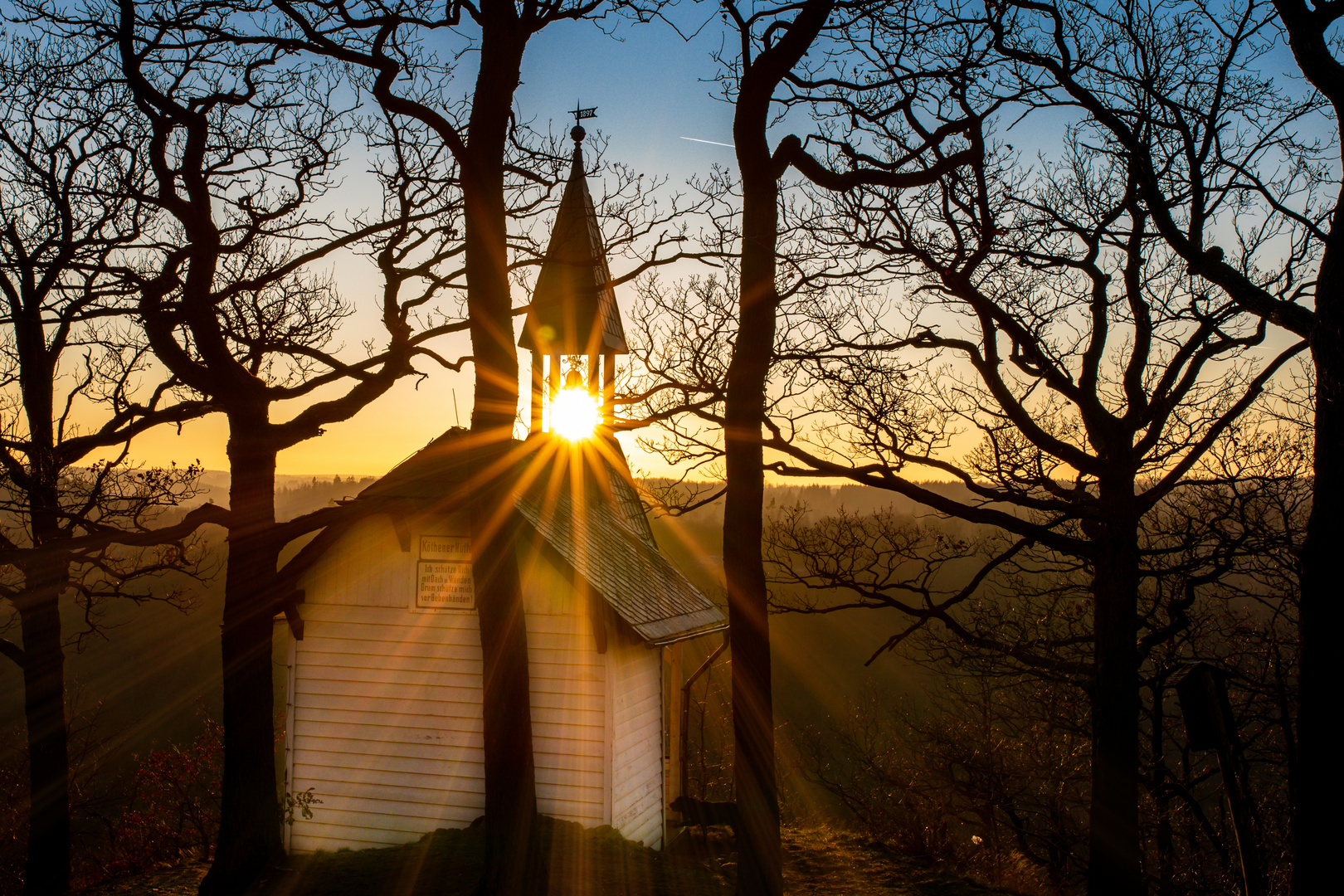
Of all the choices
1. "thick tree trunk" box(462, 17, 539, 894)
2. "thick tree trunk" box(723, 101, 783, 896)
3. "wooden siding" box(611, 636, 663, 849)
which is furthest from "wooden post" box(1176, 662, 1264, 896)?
"wooden siding" box(611, 636, 663, 849)

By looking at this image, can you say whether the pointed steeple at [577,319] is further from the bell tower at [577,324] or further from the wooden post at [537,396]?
the wooden post at [537,396]

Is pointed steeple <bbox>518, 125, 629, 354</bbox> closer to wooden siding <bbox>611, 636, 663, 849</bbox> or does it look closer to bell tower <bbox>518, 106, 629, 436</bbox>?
bell tower <bbox>518, 106, 629, 436</bbox>

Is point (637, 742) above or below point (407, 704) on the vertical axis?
below

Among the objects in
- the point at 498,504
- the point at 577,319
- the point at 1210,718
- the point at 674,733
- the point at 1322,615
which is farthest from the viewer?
the point at 577,319

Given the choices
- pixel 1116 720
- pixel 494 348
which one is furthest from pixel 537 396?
pixel 1116 720

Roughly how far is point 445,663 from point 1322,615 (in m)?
9.79

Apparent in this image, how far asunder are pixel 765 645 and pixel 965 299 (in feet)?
14.1

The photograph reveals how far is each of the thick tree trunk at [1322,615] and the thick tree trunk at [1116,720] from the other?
2313 millimetres

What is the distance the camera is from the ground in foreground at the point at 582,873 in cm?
984

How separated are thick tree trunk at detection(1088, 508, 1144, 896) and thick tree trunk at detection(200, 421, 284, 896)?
29.2 feet

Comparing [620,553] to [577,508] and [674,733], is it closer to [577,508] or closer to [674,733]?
[577,508]

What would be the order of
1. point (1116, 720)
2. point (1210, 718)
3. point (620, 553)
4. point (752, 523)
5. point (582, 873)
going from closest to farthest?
point (1210, 718), point (752, 523), point (1116, 720), point (582, 873), point (620, 553)

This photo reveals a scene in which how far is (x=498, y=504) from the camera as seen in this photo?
9250mm

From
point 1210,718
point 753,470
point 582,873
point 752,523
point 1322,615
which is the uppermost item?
point 753,470
